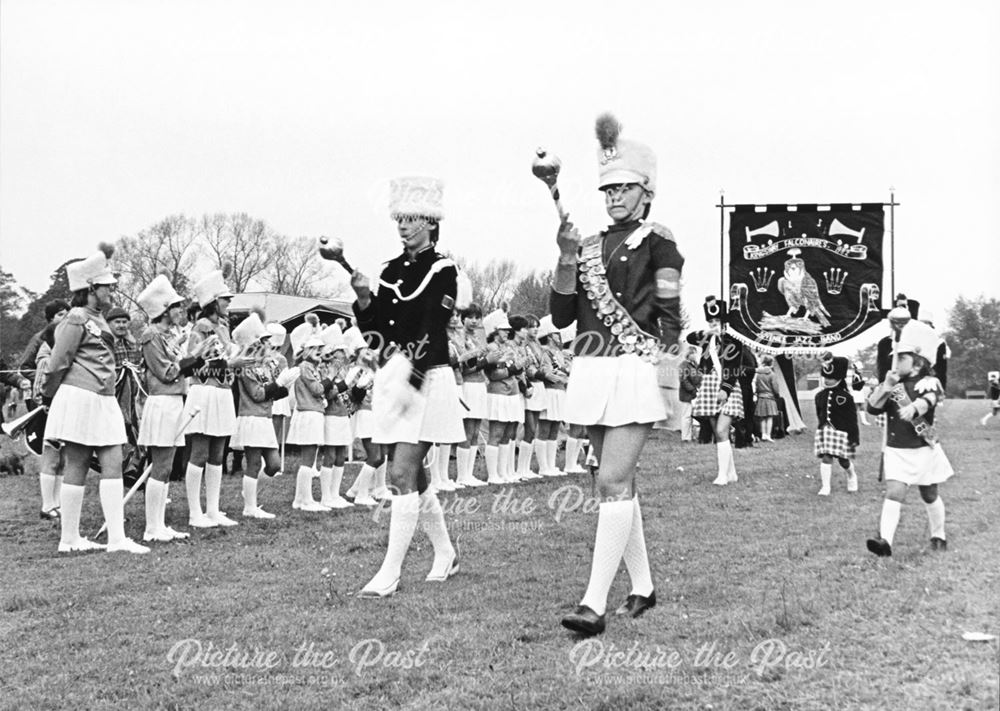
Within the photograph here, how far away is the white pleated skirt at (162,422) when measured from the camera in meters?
8.80

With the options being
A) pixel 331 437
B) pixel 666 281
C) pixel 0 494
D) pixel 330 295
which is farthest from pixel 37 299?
pixel 666 281

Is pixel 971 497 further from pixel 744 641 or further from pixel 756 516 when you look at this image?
pixel 744 641

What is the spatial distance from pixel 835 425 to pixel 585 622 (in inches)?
311

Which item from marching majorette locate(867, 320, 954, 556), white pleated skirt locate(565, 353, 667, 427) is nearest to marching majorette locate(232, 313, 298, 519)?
white pleated skirt locate(565, 353, 667, 427)

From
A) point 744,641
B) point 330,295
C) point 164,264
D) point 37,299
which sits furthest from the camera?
point 330,295

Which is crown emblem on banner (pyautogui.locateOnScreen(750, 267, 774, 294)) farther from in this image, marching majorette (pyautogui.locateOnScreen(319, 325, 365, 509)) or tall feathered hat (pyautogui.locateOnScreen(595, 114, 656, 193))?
tall feathered hat (pyautogui.locateOnScreen(595, 114, 656, 193))

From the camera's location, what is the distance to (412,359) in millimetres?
6438

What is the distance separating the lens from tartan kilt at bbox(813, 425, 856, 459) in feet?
39.2

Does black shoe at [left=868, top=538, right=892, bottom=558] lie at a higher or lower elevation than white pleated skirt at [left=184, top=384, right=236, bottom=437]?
lower


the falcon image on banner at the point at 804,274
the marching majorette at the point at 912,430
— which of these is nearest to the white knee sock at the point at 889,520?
the marching majorette at the point at 912,430

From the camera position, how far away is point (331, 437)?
11422 mm

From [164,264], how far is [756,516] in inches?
1412

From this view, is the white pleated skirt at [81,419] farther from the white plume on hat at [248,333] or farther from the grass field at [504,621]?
the white plume on hat at [248,333]

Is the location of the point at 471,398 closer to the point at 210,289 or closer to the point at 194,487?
the point at 194,487
